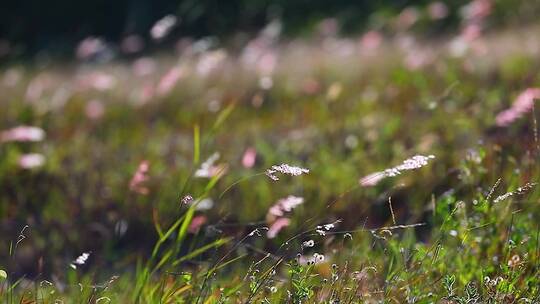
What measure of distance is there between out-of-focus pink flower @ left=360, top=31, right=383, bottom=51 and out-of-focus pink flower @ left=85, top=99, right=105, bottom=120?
7.03ft

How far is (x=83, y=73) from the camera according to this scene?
29.2ft

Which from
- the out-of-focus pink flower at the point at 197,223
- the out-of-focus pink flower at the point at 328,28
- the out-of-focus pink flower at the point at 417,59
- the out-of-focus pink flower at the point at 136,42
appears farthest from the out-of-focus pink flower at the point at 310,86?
the out-of-focus pink flower at the point at 136,42

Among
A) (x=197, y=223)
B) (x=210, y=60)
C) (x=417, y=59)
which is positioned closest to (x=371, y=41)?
(x=417, y=59)

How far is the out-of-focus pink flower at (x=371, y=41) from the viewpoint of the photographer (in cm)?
685

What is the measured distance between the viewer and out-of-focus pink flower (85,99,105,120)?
270 inches

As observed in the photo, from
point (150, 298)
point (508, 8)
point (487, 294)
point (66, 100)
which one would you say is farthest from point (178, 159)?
point (508, 8)

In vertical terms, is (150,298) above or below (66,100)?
above

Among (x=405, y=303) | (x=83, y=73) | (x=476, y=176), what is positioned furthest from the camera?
(x=83, y=73)

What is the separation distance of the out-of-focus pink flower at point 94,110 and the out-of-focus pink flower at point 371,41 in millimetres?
2144

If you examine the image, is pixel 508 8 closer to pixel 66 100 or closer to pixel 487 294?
pixel 66 100

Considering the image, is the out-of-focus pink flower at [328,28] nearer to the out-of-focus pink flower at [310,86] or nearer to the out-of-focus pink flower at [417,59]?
the out-of-focus pink flower at [417,59]

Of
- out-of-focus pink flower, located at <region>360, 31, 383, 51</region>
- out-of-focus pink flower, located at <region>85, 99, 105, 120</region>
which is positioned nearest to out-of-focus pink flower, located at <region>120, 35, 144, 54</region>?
out-of-focus pink flower, located at <region>360, 31, 383, 51</region>

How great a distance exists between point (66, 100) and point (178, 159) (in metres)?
2.30

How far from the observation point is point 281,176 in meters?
4.91
